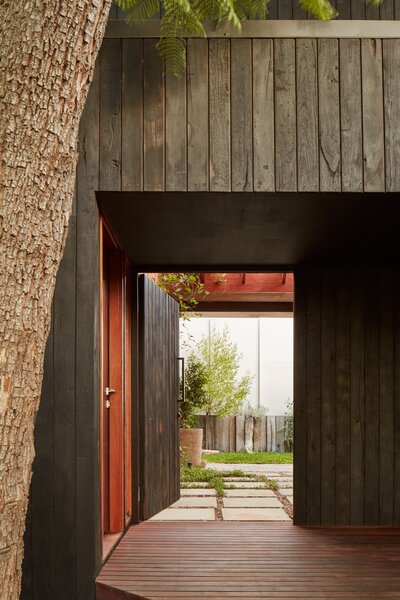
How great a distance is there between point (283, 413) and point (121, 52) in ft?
29.1

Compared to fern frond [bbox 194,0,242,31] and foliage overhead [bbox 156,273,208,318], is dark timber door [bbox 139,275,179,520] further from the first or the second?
fern frond [bbox 194,0,242,31]

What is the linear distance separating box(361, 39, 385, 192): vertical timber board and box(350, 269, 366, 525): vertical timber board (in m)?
1.91

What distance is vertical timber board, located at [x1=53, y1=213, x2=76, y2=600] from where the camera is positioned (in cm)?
314

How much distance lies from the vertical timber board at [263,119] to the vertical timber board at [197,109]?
228 millimetres

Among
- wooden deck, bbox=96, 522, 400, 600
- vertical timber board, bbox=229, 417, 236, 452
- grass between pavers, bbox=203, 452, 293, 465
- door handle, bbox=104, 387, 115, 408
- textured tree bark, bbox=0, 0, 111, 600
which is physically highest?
textured tree bark, bbox=0, 0, 111, 600

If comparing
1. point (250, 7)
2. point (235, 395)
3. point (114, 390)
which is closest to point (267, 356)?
point (235, 395)

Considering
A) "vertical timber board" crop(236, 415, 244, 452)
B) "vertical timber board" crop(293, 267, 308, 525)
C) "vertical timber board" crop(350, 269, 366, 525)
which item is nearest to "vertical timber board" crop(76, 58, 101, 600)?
"vertical timber board" crop(293, 267, 308, 525)

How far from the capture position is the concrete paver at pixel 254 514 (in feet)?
17.4

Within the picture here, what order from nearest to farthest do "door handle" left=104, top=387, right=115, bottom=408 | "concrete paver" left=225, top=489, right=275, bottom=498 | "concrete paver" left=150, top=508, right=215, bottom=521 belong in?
1. "door handle" left=104, top=387, right=115, bottom=408
2. "concrete paver" left=150, top=508, right=215, bottom=521
3. "concrete paver" left=225, top=489, right=275, bottom=498

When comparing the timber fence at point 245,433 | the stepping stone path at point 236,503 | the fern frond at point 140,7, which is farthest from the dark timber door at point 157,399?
the timber fence at point 245,433

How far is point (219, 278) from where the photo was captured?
25.7 ft

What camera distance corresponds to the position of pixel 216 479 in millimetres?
7430

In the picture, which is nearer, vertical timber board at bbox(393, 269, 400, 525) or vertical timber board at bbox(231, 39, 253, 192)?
vertical timber board at bbox(231, 39, 253, 192)

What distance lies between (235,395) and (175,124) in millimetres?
7735
